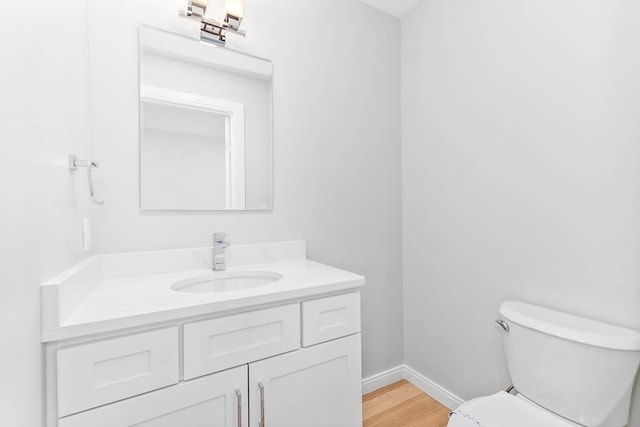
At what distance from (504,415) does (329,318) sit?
2.13ft

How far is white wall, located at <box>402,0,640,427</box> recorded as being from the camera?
1140 millimetres

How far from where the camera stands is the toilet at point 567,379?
1017mm

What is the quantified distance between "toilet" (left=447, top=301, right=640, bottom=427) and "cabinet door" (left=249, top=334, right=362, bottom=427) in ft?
1.29

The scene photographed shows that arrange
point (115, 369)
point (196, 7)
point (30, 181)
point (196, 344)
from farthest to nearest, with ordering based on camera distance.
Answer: point (196, 7), point (196, 344), point (115, 369), point (30, 181)

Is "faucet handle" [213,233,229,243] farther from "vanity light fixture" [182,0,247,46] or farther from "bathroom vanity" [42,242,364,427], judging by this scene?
"vanity light fixture" [182,0,247,46]

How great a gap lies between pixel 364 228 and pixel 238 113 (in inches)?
37.4

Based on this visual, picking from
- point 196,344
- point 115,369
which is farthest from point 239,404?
point 115,369

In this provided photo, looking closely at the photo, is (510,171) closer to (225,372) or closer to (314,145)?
(314,145)

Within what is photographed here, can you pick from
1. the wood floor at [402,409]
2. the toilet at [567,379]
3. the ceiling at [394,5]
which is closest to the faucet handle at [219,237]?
the toilet at [567,379]

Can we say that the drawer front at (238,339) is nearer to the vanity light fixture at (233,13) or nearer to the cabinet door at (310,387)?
the cabinet door at (310,387)

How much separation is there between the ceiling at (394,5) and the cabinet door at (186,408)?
6.77 ft

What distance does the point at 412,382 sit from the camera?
1998 mm

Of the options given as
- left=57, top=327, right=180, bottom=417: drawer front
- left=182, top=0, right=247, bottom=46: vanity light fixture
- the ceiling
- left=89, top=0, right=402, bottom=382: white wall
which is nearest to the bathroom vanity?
left=57, top=327, right=180, bottom=417: drawer front

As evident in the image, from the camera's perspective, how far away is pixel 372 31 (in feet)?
6.41
